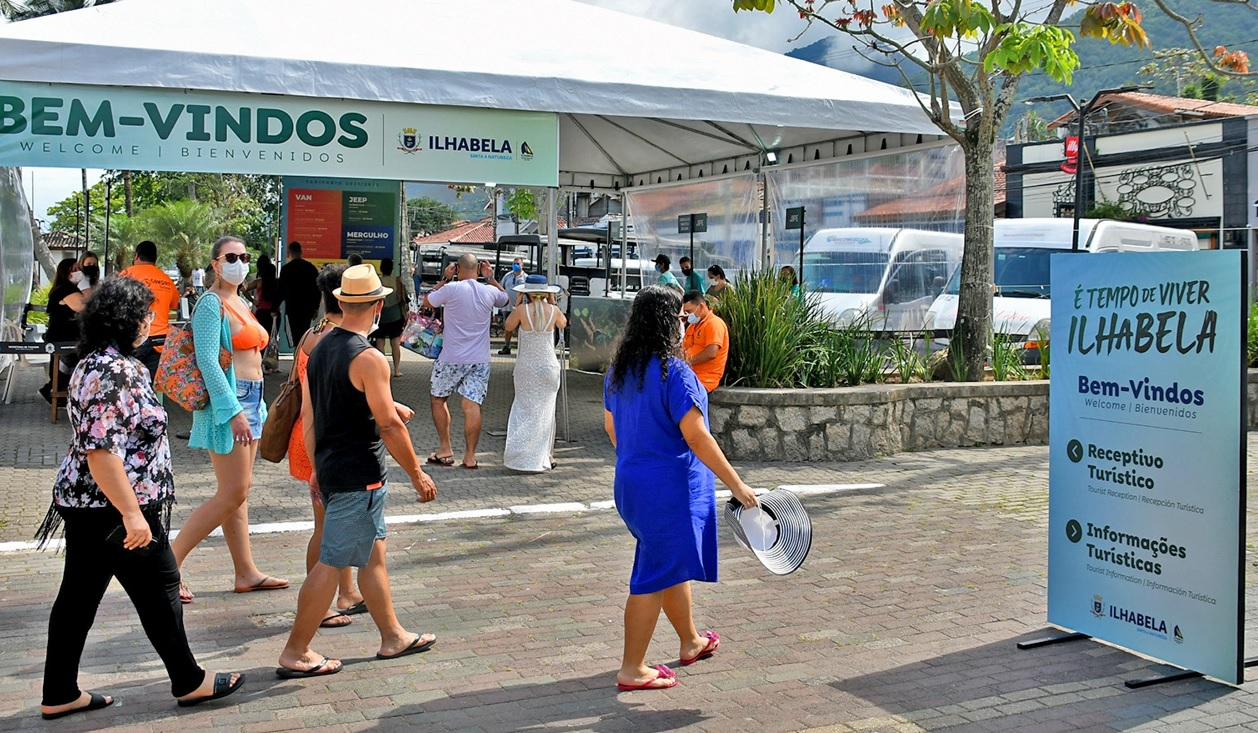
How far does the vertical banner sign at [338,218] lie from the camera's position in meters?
17.5

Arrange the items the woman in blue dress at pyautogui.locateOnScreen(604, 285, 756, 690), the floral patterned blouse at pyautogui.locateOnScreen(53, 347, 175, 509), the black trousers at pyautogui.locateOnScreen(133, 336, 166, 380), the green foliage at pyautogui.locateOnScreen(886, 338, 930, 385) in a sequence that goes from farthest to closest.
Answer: the green foliage at pyautogui.locateOnScreen(886, 338, 930, 385)
the black trousers at pyautogui.locateOnScreen(133, 336, 166, 380)
the woman in blue dress at pyautogui.locateOnScreen(604, 285, 756, 690)
the floral patterned blouse at pyautogui.locateOnScreen(53, 347, 175, 509)

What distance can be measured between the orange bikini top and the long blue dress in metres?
2.29

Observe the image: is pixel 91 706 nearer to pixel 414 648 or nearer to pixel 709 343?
pixel 414 648

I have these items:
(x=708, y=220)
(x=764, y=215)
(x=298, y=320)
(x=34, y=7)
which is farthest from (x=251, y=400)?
(x=34, y=7)

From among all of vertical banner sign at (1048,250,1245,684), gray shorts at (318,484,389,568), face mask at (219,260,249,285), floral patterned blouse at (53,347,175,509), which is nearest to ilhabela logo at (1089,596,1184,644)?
vertical banner sign at (1048,250,1245,684)

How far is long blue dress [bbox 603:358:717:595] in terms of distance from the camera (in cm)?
472

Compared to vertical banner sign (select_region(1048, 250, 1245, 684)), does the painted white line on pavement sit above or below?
below

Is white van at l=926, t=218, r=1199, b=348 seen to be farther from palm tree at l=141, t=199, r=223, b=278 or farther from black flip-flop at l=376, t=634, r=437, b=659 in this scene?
palm tree at l=141, t=199, r=223, b=278

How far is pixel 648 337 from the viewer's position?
4.77 meters

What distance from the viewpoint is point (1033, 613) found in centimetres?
608

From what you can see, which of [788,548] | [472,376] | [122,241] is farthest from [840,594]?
[122,241]

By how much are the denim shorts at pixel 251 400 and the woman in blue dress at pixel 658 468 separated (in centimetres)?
225

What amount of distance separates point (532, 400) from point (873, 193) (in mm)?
6853

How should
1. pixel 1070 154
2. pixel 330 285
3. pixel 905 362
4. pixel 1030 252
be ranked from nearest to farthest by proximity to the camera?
1. pixel 330 285
2. pixel 905 362
3. pixel 1030 252
4. pixel 1070 154
